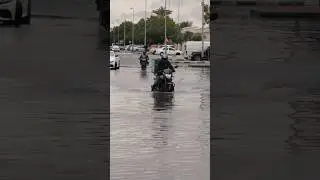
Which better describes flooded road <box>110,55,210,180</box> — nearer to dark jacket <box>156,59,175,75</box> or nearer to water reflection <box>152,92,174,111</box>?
water reflection <box>152,92,174,111</box>

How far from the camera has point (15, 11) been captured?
18766 millimetres

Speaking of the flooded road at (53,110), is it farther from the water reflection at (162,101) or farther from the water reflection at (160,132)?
the water reflection at (162,101)

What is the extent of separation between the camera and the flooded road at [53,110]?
536 centimetres

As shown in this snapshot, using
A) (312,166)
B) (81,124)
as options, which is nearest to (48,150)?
(81,124)

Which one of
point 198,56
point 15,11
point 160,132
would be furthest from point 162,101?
point 198,56

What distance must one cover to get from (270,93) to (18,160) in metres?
5.58

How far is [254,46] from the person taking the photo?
14.7 m

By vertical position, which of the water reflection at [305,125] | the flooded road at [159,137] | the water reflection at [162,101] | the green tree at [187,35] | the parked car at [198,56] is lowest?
the water reflection at [162,101]

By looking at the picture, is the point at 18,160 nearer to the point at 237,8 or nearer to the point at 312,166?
the point at 312,166

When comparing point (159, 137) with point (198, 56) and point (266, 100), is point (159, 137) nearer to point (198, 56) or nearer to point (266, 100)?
point (266, 100)

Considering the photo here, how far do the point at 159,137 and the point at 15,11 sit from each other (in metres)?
12.7

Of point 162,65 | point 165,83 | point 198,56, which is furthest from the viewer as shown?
point 198,56

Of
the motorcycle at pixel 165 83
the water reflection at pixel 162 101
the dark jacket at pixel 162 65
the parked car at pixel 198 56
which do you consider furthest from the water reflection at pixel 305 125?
the parked car at pixel 198 56

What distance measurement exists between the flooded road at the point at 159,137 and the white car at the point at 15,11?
722 centimetres
